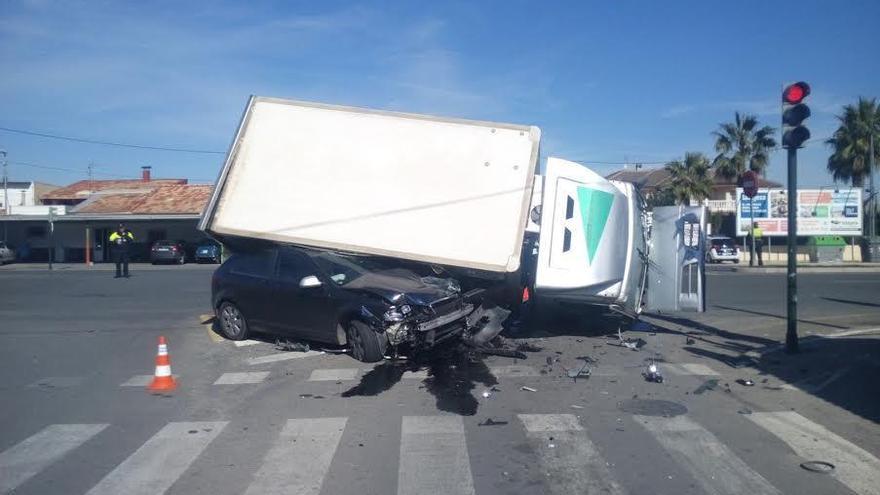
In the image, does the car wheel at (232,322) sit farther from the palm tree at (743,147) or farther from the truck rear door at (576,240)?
the palm tree at (743,147)

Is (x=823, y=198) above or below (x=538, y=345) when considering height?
above

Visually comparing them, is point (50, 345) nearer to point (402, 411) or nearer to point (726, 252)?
point (402, 411)

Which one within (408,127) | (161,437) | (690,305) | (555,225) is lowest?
(161,437)

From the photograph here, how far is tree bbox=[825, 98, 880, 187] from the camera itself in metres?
48.7

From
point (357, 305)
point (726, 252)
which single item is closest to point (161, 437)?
point (357, 305)

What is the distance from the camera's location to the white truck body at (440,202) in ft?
37.0

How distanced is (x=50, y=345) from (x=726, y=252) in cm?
3663

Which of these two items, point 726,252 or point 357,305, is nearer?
point 357,305

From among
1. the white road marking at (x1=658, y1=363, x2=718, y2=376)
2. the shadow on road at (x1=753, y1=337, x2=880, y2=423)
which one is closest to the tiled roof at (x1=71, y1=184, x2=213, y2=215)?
the white road marking at (x1=658, y1=363, x2=718, y2=376)

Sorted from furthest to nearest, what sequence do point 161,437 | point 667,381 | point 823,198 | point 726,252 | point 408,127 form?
point 823,198
point 726,252
point 408,127
point 667,381
point 161,437

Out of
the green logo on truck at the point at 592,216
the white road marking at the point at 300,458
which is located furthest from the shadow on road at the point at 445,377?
the green logo on truck at the point at 592,216

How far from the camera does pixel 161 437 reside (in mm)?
→ 7090

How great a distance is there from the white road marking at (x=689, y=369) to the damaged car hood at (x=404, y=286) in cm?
306

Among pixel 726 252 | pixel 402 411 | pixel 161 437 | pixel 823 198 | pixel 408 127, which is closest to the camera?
pixel 161 437
